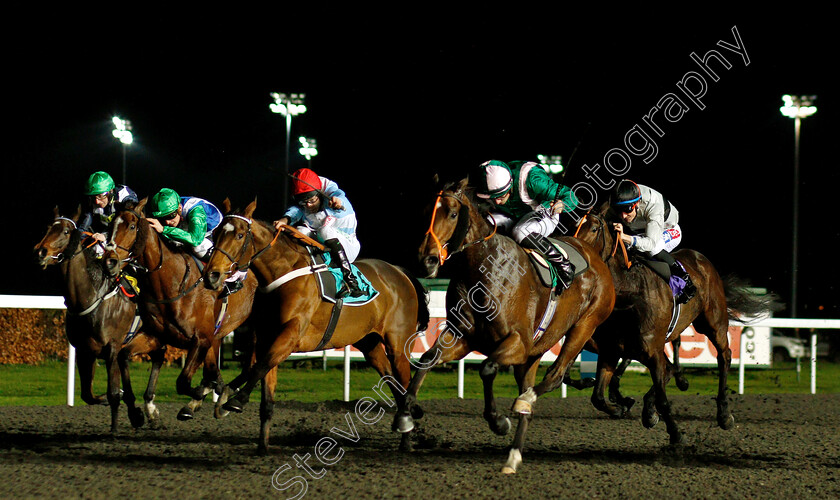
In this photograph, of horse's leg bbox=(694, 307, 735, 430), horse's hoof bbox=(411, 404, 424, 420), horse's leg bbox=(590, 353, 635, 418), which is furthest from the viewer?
horse's leg bbox=(694, 307, 735, 430)

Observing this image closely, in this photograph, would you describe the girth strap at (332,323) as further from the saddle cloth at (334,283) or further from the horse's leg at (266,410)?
the horse's leg at (266,410)

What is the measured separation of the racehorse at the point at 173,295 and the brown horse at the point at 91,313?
0.32 m

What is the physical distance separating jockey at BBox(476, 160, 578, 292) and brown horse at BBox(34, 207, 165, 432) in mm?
2999

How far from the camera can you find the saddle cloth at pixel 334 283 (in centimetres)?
573

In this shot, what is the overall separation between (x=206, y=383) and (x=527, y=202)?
2564 millimetres

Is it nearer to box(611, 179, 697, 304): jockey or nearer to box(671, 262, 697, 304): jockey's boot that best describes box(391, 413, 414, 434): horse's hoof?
box(611, 179, 697, 304): jockey

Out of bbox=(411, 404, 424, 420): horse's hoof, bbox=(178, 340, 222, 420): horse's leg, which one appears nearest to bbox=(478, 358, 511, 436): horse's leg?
bbox=(411, 404, 424, 420): horse's hoof

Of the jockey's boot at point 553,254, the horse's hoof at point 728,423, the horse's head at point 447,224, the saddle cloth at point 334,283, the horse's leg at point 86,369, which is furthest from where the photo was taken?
the horse's hoof at point 728,423

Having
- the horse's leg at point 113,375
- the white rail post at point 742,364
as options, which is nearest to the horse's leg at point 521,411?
the horse's leg at point 113,375

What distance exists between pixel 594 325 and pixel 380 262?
1.92 metres

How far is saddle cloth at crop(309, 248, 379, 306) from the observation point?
18.8 feet

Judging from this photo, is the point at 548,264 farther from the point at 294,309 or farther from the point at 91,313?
the point at 91,313

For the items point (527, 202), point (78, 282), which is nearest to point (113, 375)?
point (78, 282)

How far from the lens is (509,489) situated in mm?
4457
